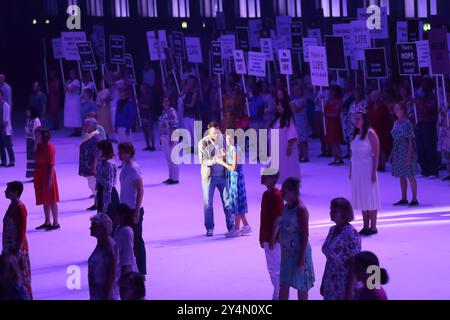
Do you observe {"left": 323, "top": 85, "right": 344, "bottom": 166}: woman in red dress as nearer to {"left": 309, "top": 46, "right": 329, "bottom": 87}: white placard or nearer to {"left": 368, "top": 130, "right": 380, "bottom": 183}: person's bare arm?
{"left": 309, "top": 46, "right": 329, "bottom": 87}: white placard

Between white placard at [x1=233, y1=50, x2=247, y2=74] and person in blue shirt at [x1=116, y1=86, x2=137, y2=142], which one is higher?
white placard at [x1=233, y1=50, x2=247, y2=74]

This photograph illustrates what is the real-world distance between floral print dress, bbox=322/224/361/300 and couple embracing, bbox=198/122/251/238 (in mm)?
5477

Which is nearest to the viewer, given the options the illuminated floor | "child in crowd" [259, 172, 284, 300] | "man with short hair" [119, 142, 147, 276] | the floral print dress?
the floral print dress

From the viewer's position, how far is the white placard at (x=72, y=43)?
32094mm

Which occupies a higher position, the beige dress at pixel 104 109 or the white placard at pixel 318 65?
the white placard at pixel 318 65

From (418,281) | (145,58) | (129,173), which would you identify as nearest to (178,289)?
(129,173)

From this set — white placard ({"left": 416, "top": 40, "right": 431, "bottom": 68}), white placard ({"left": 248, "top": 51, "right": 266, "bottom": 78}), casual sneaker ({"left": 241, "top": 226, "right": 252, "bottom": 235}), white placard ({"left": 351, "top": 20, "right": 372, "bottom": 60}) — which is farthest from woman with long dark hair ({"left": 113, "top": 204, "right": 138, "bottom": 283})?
white placard ({"left": 248, "top": 51, "right": 266, "bottom": 78})

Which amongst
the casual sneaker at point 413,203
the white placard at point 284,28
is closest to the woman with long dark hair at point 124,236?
the casual sneaker at point 413,203

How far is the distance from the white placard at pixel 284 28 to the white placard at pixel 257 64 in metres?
5.42

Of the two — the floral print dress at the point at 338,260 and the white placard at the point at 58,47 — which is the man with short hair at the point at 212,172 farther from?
the white placard at the point at 58,47

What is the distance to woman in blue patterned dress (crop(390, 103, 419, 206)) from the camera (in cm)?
1755

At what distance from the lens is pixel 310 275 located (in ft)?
35.9

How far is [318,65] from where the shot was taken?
2498cm

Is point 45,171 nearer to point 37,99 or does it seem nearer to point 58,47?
point 37,99
